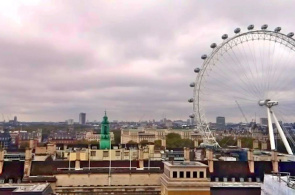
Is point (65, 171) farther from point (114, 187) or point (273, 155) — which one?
point (273, 155)

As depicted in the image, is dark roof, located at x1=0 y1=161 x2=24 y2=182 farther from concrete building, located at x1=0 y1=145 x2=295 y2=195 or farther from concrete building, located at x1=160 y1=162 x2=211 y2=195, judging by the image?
concrete building, located at x1=160 y1=162 x2=211 y2=195

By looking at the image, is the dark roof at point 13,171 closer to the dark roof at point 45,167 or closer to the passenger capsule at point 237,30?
the dark roof at point 45,167

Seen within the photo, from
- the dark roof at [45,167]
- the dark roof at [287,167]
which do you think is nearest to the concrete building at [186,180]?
the dark roof at [45,167]

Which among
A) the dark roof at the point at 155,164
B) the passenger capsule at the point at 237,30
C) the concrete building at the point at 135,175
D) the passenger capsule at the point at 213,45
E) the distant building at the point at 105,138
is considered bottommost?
the concrete building at the point at 135,175

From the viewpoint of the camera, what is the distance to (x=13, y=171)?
69125mm

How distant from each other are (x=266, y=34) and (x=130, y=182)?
4485 centimetres

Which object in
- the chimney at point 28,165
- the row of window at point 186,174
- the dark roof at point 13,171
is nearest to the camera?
the row of window at point 186,174

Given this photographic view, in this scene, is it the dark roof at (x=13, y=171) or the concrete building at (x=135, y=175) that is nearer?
the concrete building at (x=135, y=175)

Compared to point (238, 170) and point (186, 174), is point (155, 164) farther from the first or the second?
point (186, 174)

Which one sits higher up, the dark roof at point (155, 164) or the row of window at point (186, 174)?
the dark roof at point (155, 164)

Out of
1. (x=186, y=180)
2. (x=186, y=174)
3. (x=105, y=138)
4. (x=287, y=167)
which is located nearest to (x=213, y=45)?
(x=287, y=167)

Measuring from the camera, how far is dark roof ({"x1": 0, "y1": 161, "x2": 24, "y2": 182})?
68.1 m

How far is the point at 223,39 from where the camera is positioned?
94.1m

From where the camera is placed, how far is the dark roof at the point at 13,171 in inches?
2682
